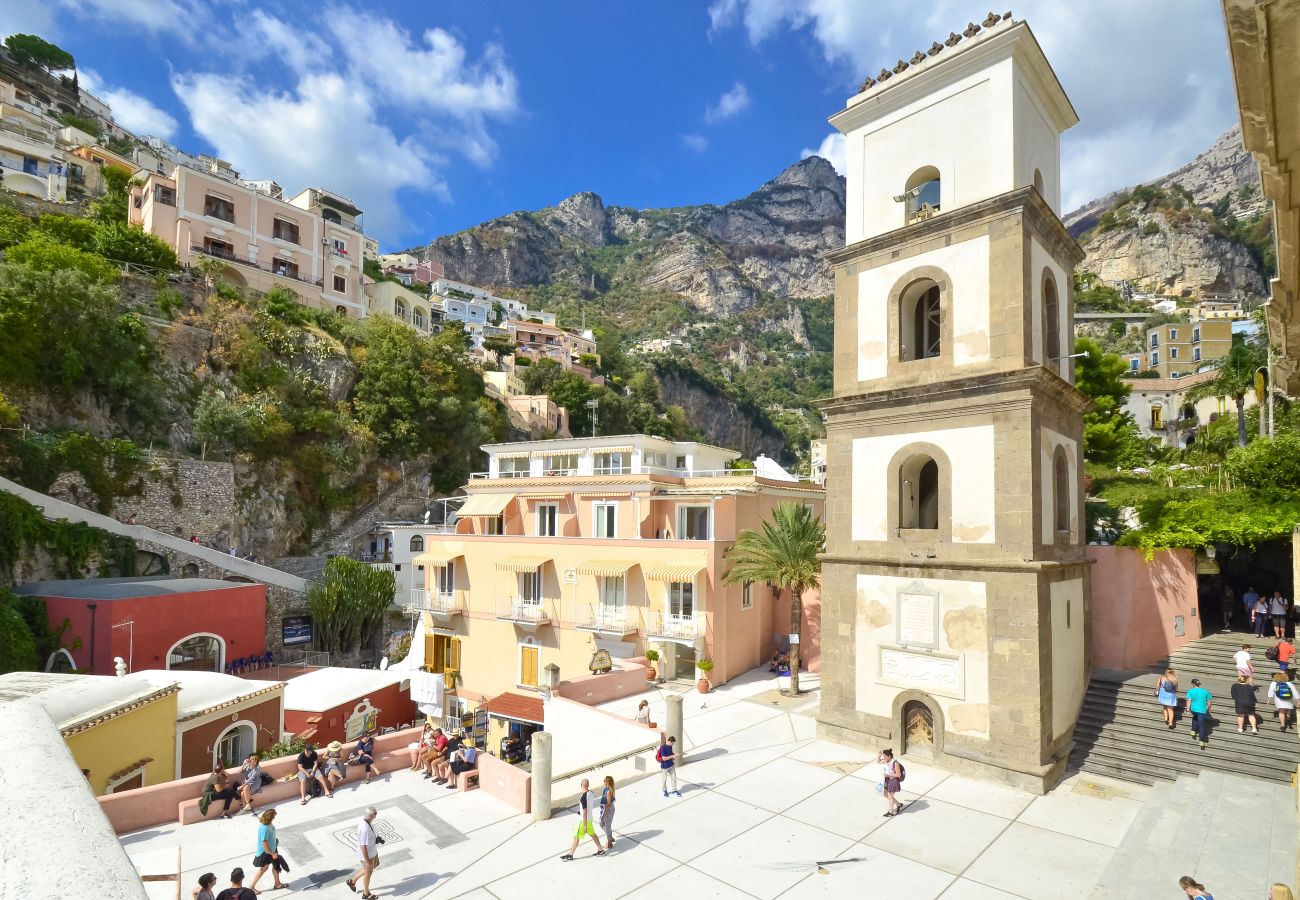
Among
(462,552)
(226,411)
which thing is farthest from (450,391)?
(462,552)

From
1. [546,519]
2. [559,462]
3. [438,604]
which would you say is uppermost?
[559,462]

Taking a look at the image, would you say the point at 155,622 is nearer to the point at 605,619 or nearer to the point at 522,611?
the point at 522,611

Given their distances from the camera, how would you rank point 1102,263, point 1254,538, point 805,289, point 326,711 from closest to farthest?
point 1254,538 → point 326,711 → point 1102,263 → point 805,289

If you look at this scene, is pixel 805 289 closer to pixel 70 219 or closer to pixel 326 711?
pixel 70 219

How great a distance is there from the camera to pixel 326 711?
77.0 feet

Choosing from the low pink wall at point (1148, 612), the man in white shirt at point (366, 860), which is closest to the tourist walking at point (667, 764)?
the man in white shirt at point (366, 860)

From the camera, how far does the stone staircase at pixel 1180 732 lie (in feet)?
46.7

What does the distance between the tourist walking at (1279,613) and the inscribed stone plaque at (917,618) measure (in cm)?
1074

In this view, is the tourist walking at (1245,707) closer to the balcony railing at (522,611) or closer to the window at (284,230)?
the balcony railing at (522,611)

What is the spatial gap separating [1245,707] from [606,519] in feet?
68.9

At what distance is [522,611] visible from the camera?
29.0 m

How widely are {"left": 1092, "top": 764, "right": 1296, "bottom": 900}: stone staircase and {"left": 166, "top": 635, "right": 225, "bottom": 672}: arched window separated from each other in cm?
3008

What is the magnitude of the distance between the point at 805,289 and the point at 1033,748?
189550mm

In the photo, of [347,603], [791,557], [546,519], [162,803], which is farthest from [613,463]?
[162,803]
